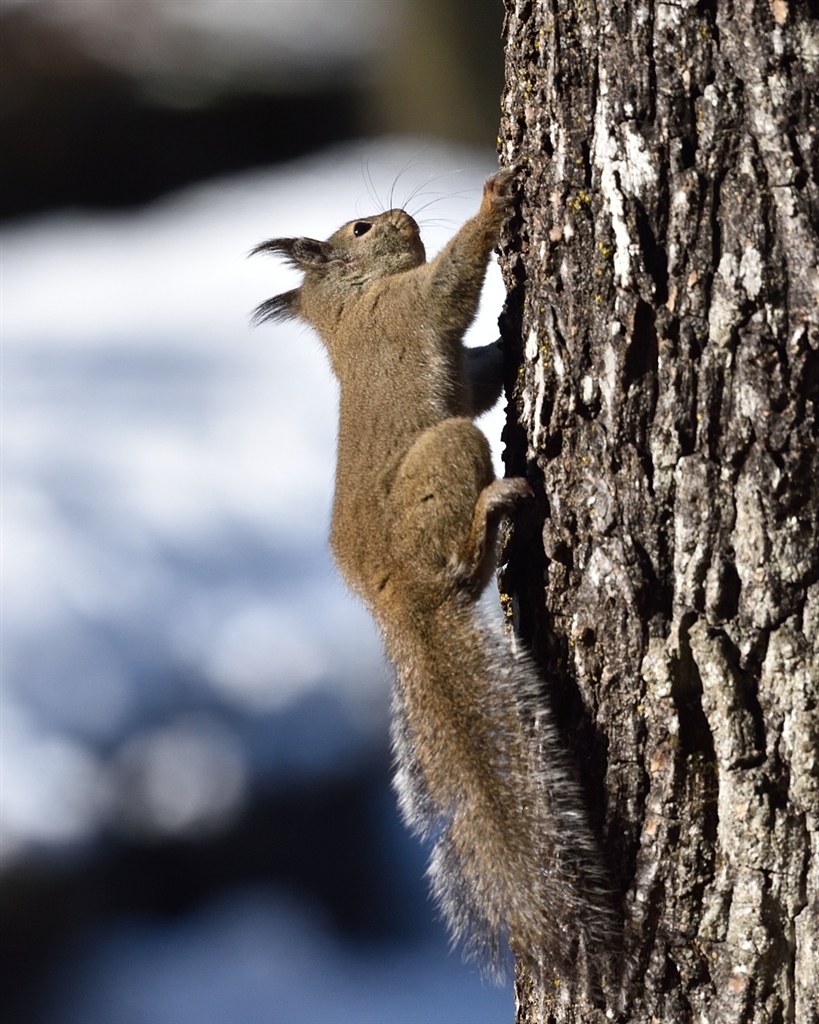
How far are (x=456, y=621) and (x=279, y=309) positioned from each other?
1.43 metres

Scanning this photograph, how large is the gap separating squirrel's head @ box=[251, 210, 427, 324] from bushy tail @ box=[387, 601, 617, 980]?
1230 mm

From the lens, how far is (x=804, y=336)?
Answer: 5.87 ft

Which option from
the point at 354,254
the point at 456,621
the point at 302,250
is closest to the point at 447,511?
the point at 456,621

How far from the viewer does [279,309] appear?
11.1 ft

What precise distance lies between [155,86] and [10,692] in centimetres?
300

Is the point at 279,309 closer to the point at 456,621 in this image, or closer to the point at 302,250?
the point at 302,250

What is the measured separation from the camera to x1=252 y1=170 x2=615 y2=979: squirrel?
204cm

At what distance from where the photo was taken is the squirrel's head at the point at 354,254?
126 inches

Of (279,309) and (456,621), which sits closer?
(456,621)

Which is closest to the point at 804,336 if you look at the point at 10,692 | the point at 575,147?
the point at 575,147

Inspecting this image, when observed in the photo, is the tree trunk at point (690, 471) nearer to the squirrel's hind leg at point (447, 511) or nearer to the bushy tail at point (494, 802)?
the bushy tail at point (494, 802)

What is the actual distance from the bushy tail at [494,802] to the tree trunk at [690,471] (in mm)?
55

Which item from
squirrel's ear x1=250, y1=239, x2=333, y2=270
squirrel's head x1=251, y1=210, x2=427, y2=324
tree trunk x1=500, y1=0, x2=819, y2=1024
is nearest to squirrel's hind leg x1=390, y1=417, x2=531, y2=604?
tree trunk x1=500, y1=0, x2=819, y2=1024

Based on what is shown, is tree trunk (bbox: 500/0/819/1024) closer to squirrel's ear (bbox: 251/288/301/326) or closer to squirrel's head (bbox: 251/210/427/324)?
squirrel's head (bbox: 251/210/427/324)
